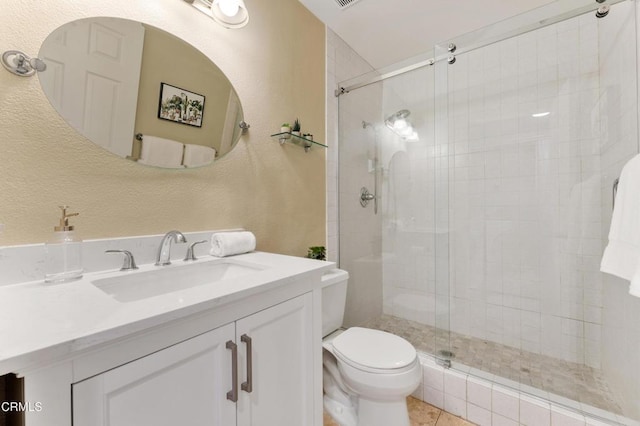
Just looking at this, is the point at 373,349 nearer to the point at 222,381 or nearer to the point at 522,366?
the point at 222,381

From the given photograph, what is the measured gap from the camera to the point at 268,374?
0.82 metres

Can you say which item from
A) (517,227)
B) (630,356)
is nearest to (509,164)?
(517,227)

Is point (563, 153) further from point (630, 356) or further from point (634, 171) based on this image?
point (630, 356)

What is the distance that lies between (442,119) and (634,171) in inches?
50.1

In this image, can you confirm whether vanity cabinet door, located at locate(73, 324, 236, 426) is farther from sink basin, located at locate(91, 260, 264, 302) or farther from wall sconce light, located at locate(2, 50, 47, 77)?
wall sconce light, located at locate(2, 50, 47, 77)

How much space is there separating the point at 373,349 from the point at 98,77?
5.22ft

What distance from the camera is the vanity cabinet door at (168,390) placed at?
497mm

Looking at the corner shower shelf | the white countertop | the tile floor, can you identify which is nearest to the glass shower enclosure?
the tile floor

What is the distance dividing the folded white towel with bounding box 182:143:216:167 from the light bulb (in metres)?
0.63

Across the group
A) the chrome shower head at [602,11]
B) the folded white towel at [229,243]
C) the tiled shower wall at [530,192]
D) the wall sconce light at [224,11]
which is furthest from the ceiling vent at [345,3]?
the folded white towel at [229,243]

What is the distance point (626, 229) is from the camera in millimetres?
1136

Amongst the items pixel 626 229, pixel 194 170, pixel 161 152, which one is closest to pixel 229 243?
pixel 194 170

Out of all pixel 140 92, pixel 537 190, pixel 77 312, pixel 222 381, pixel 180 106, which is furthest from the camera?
pixel 537 190

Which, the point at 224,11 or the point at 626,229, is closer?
the point at 626,229
